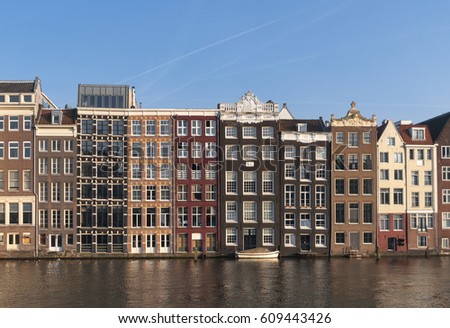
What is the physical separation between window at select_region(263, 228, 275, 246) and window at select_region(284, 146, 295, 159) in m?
10.2

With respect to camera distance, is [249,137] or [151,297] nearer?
[151,297]

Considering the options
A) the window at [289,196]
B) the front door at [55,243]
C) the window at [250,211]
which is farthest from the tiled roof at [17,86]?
the window at [289,196]

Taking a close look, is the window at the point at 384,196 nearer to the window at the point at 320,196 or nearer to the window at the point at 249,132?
the window at the point at 320,196

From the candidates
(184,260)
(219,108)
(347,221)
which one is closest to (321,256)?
(347,221)

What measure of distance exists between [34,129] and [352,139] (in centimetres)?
4296

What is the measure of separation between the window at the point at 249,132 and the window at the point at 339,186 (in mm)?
12990

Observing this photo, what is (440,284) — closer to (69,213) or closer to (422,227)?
(422,227)

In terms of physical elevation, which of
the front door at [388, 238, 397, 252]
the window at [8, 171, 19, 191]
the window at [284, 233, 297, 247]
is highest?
the window at [8, 171, 19, 191]

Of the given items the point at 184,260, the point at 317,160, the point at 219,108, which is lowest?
the point at 184,260

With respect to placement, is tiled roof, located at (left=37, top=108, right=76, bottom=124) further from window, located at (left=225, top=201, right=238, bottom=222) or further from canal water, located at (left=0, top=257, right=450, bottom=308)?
window, located at (left=225, top=201, right=238, bottom=222)

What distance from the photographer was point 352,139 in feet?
267

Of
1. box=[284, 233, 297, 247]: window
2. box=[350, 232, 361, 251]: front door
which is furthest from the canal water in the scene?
box=[350, 232, 361, 251]: front door

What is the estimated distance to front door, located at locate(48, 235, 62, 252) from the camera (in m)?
76.3

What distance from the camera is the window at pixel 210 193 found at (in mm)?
79000
